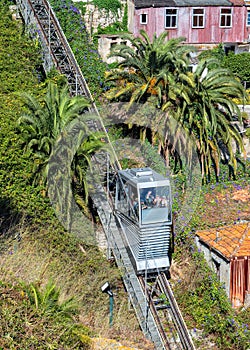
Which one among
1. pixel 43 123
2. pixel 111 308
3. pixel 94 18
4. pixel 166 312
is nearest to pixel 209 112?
pixel 43 123

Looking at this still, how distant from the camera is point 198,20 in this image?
34594 mm

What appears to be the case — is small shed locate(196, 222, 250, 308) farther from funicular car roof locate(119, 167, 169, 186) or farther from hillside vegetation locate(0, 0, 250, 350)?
funicular car roof locate(119, 167, 169, 186)

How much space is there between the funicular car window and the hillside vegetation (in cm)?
193

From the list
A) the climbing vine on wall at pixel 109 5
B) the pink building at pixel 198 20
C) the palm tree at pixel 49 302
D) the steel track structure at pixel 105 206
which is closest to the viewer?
the palm tree at pixel 49 302

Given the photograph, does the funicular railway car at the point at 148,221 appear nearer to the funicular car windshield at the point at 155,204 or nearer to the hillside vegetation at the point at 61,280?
the funicular car windshield at the point at 155,204

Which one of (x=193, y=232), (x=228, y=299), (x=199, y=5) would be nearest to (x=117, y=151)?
(x=193, y=232)

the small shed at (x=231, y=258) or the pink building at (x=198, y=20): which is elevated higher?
the pink building at (x=198, y=20)

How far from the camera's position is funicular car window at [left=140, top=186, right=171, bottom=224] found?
19.3 meters

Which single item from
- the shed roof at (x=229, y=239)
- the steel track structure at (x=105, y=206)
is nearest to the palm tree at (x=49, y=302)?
the steel track structure at (x=105, y=206)

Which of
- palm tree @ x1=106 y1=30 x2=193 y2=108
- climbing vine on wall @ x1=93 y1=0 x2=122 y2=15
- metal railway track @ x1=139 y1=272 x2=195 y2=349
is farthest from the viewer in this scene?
climbing vine on wall @ x1=93 y1=0 x2=122 y2=15

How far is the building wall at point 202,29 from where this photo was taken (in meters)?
34.0

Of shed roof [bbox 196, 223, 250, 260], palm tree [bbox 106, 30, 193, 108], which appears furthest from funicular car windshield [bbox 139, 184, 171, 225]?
palm tree [bbox 106, 30, 193, 108]

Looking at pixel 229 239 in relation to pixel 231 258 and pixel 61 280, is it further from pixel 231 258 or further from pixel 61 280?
pixel 61 280

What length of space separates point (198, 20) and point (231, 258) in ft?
57.9
